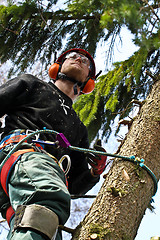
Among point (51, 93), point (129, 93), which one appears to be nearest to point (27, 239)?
point (51, 93)

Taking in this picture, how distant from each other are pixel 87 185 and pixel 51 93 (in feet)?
3.06

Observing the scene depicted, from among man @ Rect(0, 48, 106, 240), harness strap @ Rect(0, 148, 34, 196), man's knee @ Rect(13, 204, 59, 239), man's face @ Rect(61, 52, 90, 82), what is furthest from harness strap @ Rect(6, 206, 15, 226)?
man's face @ Rect(61, 52, 90, 82)

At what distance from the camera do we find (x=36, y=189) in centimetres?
154

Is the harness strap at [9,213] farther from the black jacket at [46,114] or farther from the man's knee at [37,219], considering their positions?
the black jacket at [46,114]

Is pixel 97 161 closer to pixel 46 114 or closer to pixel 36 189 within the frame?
pixel 46 114

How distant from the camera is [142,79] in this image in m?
3.68

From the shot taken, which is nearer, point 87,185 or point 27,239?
point 27,239

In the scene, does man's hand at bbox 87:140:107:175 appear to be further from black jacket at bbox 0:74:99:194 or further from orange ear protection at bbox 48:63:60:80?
orange ear protection at bbox 48:63:60:80

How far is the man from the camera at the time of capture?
147 cm

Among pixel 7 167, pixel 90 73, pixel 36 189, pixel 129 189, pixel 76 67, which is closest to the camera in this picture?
pixel 36 189

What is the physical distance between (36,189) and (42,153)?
0.45 metres

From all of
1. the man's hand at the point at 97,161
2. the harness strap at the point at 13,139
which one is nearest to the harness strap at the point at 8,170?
the harness strap at the point at 13,139

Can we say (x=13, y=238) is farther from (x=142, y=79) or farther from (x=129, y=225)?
(x=142, y=79)

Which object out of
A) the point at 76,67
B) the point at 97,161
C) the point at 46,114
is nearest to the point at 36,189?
the point at 97,161
